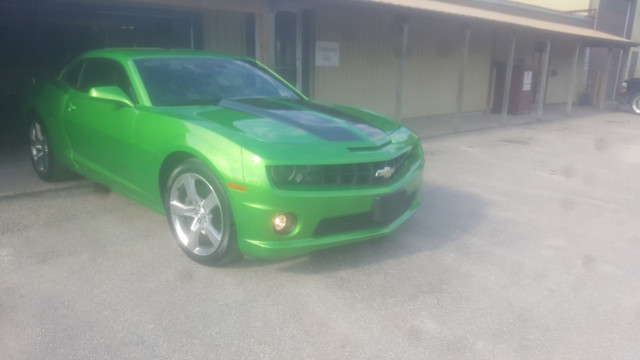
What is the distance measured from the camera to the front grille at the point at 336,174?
315cm

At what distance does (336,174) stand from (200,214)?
1.01m

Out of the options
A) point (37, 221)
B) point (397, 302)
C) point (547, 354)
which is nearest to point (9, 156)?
point (37, 221)

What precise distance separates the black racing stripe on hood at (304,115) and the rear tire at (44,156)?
2.29m

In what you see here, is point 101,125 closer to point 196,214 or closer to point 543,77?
point 196,214

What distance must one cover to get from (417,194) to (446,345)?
1678 mm

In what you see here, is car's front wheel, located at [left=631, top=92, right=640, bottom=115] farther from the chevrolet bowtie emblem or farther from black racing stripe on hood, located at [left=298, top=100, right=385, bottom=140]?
the chevrolet bowtie emblem

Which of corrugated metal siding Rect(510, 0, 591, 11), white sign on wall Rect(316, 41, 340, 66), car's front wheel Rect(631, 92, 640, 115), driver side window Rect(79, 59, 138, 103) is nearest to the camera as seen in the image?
driver side window Rect(79, 59, 138, 103)

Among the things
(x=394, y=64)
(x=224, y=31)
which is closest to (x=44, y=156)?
(x=224, y=31)

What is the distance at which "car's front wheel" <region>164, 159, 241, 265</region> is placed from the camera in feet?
10.8

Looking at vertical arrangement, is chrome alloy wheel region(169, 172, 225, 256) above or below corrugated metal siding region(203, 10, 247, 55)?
below

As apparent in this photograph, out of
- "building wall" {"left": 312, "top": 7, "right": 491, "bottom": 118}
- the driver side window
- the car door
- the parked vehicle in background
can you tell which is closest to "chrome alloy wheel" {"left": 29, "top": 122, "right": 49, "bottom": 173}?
the car door

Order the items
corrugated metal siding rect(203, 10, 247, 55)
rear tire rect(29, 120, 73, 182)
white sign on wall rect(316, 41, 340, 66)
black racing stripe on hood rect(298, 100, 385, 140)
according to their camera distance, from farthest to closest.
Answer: white sign on wall rect(316, 41, 340, 66), corrugated metal siding rect(203, 10, 247, 55), rear tire rect(29, 120, 73, 182), black racing stripe on hood rect(298, 100, 385, 140)

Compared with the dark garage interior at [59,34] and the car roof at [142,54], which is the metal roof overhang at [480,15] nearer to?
the dark garage interior at [59,34]

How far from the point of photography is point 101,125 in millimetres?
4242
